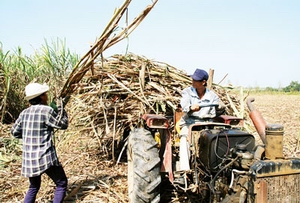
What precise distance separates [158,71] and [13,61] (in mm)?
5503

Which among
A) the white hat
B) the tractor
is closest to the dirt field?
the tractor

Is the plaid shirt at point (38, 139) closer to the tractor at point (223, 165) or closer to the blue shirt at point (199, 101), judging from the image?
the tractor at point (223, 165)

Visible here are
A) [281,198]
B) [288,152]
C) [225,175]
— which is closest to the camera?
[281,198]

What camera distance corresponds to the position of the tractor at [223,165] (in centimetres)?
285

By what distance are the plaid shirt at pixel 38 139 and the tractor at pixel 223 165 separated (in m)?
1.03

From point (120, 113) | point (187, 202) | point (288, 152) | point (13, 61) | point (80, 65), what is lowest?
point (187, 202)

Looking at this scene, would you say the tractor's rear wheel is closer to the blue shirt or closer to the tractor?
the tractor

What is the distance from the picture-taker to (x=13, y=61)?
9.28 m

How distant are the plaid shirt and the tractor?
103cm

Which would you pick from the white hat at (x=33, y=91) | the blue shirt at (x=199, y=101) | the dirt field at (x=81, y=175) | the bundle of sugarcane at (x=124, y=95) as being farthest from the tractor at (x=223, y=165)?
the white hat at (x=33, y=91)

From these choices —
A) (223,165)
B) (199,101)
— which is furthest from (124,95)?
(223,165)

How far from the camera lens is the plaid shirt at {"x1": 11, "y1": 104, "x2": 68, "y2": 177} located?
12.8 ft

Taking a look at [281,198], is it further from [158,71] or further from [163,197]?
[158,71]

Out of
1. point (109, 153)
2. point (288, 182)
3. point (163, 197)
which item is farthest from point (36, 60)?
point (288, 182)
